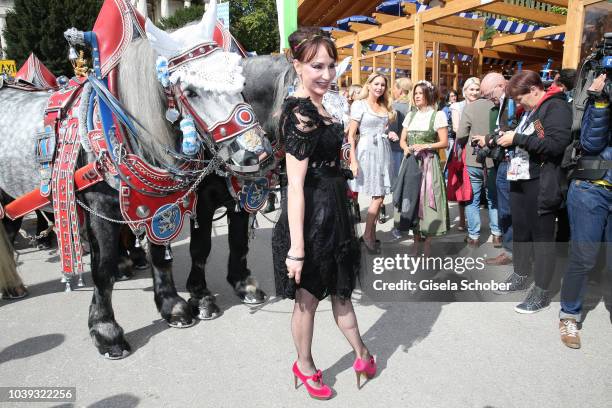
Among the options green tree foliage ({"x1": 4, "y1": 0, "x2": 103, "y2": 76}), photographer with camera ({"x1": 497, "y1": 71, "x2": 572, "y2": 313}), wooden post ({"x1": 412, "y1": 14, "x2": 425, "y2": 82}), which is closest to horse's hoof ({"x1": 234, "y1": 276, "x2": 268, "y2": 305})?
photographer with camera ({"x1": 497, "y1": 71, "x2": 572, "y2": 313})

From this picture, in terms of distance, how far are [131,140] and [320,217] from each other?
1.38 m

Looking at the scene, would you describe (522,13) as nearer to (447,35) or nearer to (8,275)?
(447,35)

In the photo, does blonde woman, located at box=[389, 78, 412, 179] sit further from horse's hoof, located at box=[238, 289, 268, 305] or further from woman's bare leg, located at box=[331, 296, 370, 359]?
woman's bare leg, located at box=[331, 296, 370, 359]

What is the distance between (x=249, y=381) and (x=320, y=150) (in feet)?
4.71

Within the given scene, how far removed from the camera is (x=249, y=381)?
2.51m

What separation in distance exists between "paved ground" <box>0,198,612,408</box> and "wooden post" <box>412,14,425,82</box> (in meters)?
5.42

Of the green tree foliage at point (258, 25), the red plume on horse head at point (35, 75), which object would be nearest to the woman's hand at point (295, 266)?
the red plume on horse head at point (35, 75)

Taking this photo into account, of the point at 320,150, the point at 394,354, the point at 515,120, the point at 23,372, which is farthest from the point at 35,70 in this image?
the point at 515,120

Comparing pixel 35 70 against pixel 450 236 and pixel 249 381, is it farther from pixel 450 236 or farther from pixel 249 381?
pixel 450 236

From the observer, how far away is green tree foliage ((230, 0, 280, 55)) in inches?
1256

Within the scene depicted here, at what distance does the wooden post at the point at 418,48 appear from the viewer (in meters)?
7.67

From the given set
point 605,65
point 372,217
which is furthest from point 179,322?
point 605,65

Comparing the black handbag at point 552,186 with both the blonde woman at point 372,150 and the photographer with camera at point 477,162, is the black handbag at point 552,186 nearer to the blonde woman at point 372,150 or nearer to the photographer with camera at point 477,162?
the photographer with camera at point 477,162

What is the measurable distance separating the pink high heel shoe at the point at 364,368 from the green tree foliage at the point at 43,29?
69.1ft
